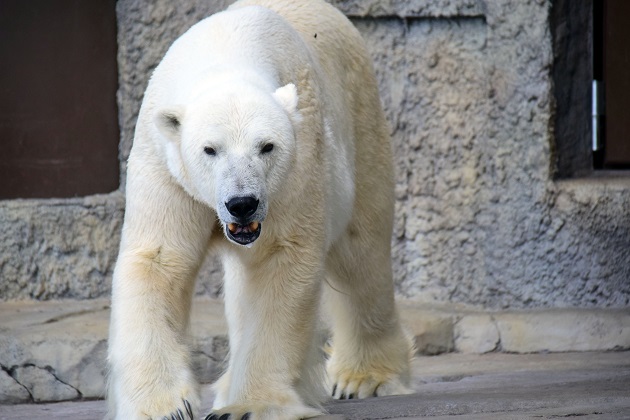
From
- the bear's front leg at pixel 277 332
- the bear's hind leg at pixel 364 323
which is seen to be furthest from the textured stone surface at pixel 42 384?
the bear's front leg at pixel 277 332

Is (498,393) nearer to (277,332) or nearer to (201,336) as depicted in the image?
(277,332)

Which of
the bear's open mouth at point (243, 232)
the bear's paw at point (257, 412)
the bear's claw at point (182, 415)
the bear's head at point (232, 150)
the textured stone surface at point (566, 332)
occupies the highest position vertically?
the bear's head at point (232, 150)

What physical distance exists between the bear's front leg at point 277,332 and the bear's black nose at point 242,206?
0.98ft

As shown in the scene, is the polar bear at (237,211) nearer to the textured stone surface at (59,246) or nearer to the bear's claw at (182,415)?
the bear's claw at (182,415)

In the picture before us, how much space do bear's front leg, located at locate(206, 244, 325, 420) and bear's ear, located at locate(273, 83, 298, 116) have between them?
0.35m

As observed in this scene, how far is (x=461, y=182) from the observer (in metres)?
4.84

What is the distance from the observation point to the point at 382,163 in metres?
3.55

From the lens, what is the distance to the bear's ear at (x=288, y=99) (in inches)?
107

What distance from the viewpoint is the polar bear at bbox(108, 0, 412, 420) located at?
2.57 metres

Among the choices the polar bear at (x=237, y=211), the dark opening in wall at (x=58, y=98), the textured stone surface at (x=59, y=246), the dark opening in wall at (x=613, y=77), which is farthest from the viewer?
the dark opening in wall at (x=613, y=77)

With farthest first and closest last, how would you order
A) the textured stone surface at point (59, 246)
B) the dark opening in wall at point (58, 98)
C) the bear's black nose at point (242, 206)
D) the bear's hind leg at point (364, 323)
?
the dark opening in wall at point (58, 98), the textured stone surface at point (59, 246), the bear's hind leg at point (364, 323), the bear's black nose at point (242, 206)

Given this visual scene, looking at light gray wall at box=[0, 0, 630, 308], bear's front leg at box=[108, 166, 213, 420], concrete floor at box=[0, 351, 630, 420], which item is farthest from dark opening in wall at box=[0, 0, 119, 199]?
bear's front leg at box=[108, 166, 213, 420]

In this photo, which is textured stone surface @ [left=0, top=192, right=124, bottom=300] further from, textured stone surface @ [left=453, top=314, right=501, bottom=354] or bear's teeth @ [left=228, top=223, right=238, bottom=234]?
bear's teeth @ [left=228, top=223, right=238, bottom=234]

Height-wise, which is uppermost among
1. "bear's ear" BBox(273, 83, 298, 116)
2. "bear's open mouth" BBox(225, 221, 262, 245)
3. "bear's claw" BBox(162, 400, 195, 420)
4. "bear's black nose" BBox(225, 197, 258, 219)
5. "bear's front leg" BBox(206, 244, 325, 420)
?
"bear's ear" BBox(273, 83, 298, 116)
